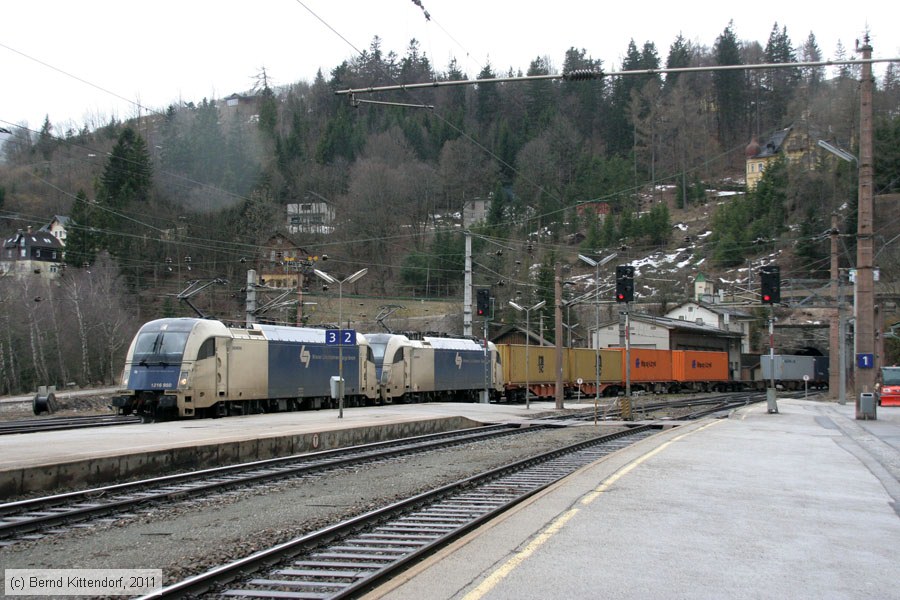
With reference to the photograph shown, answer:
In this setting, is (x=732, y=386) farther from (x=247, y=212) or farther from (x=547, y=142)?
(x=247, y=212)

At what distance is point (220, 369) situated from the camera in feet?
88.0

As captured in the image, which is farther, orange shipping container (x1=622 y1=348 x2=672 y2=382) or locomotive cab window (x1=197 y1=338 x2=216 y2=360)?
orange shipping container (x1=622 y1=348 x2=672 y2=382)

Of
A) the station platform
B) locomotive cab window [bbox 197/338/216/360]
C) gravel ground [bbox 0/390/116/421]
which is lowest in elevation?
gravel ground [bbox 0/390/116/421]

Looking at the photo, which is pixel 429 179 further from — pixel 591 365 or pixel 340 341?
pixel 340 341

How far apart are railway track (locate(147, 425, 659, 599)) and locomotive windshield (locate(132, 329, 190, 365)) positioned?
14748 millimetres

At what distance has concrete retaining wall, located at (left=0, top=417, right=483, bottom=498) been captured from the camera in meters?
12.1

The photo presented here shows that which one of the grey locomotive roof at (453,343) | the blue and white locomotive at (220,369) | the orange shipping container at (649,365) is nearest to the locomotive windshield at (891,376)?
the orange shipping container at (649,365)

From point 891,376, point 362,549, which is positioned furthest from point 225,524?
point 891,376

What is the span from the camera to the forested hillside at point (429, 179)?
5538cm

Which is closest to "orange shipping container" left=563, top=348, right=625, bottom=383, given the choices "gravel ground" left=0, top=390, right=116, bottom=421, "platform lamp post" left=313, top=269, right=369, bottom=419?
"platform lamp post" left=313, top=269, right=369, bottom=419

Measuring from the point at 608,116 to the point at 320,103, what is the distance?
4158 cm

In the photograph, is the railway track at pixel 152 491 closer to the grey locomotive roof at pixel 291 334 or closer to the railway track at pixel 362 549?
the railway track at pixel 362 549

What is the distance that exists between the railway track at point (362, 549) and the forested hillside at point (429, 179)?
9.60m

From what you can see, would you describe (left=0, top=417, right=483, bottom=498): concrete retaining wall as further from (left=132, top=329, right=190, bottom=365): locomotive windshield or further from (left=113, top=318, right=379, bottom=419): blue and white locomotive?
(left=132, top=329, right=190, bottom=365): locomotive windshield
